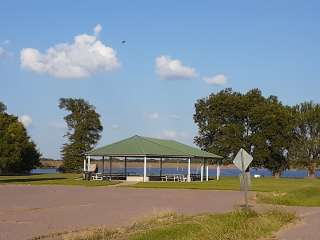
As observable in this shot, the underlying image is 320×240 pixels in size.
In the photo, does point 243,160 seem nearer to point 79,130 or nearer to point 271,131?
point 271,131

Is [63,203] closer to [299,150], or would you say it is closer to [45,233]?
[45,233]

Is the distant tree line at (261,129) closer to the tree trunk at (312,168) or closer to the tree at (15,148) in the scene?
the tree trunk at (312,168)

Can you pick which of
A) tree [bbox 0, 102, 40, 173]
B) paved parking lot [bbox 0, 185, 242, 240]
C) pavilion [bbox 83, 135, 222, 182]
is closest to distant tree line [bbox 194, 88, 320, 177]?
pavilion [bbox 83, 135, 222, 182]

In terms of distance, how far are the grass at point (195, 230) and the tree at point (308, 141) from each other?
226 feet

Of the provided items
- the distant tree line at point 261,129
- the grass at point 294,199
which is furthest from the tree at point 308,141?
the grass at point 294,199

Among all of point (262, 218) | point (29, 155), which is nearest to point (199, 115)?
point (29, 155)

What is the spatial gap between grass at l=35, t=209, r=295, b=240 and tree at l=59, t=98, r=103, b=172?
3238 inches

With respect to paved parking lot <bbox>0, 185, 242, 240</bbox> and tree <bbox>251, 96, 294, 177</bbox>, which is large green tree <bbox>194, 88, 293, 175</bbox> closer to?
tree <bbox>251, 96, 294, 177</bbox>

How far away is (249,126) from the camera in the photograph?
Answer: 87.8 m

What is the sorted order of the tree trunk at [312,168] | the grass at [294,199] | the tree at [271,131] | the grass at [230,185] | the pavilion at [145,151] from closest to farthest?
the grass at [294,199] → the grass at [230,185] → the pavilion at [145,151] → the tree at [271,131] → the tree trunk at [312,168]

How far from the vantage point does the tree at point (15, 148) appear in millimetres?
59625

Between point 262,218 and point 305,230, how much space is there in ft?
5.32

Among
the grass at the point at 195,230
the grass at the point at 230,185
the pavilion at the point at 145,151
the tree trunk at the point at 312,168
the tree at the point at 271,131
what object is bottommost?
the grass at the point at 195,230

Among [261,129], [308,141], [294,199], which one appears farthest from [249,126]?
[294,199]
